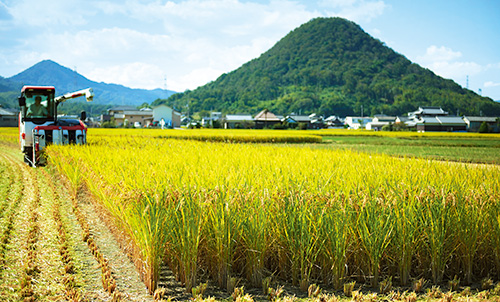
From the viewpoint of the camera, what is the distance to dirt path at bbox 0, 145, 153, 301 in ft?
10.3

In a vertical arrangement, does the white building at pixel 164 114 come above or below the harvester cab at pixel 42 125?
above

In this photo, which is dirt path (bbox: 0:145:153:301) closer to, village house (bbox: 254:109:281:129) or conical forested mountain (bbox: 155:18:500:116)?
village house (bbox: 254:109:281:129)

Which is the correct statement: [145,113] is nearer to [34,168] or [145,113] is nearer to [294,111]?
[294,111]

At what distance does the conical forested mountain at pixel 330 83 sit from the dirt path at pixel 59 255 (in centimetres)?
9052

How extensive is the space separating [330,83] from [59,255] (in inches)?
5142

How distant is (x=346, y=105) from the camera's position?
113m

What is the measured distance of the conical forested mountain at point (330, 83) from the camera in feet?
360

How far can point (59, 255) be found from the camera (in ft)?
13.2

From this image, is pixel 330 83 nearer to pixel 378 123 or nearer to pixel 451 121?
pixel 378 123

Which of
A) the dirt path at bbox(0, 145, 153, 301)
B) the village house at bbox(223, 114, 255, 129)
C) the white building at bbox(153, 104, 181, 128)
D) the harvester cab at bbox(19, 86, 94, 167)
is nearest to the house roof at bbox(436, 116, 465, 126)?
the village house at bbox(223, 114, 255, 129)

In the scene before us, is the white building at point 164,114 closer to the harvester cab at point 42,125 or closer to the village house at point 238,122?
the village house at point 238,122

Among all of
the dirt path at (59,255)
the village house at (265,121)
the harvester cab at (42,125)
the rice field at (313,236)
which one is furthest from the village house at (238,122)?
the rice field at (313,236)

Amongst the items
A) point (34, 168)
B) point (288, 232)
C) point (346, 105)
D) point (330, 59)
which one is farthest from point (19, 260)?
point (330, 59)

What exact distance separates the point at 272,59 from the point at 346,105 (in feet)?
154
